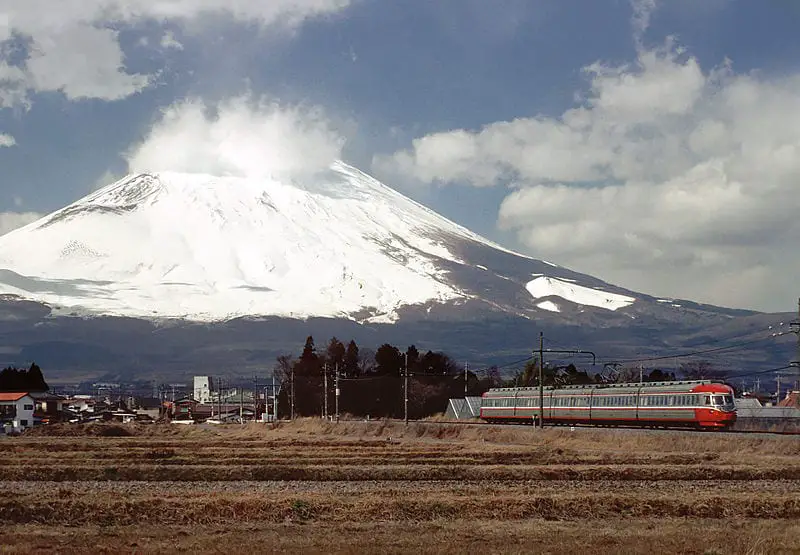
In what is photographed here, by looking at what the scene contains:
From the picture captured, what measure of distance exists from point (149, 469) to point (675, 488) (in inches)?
727

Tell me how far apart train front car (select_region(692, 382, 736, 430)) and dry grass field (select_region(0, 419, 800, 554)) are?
25.2 ft

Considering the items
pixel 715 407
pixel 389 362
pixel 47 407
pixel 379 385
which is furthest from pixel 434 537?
pixel 47 407

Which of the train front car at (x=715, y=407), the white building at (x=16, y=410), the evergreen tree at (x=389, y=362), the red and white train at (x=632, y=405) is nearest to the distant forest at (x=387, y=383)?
the evergreen tree at (x=389, y=362)

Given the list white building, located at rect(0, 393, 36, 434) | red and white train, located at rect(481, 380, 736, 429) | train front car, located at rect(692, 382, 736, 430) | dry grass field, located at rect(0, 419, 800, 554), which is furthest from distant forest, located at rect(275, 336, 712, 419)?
dry grass field, located at rect(0, 419, 800, 554)

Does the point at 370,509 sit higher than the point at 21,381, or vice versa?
the point at 21,381

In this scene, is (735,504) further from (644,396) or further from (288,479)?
(644,396)

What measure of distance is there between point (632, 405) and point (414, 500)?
41.9 metres

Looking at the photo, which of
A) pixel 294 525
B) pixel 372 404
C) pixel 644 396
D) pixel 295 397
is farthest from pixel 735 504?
pixel 295 397

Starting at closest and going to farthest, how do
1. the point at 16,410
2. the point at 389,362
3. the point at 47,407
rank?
the point at 16,410, the point at 389,362, the point at 47,407

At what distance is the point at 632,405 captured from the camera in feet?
216

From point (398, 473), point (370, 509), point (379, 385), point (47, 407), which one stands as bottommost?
point (47, 407)

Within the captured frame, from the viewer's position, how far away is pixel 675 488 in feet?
105

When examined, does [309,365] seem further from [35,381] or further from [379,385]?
[35,381]

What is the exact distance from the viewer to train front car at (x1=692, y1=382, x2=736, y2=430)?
2288 inches
